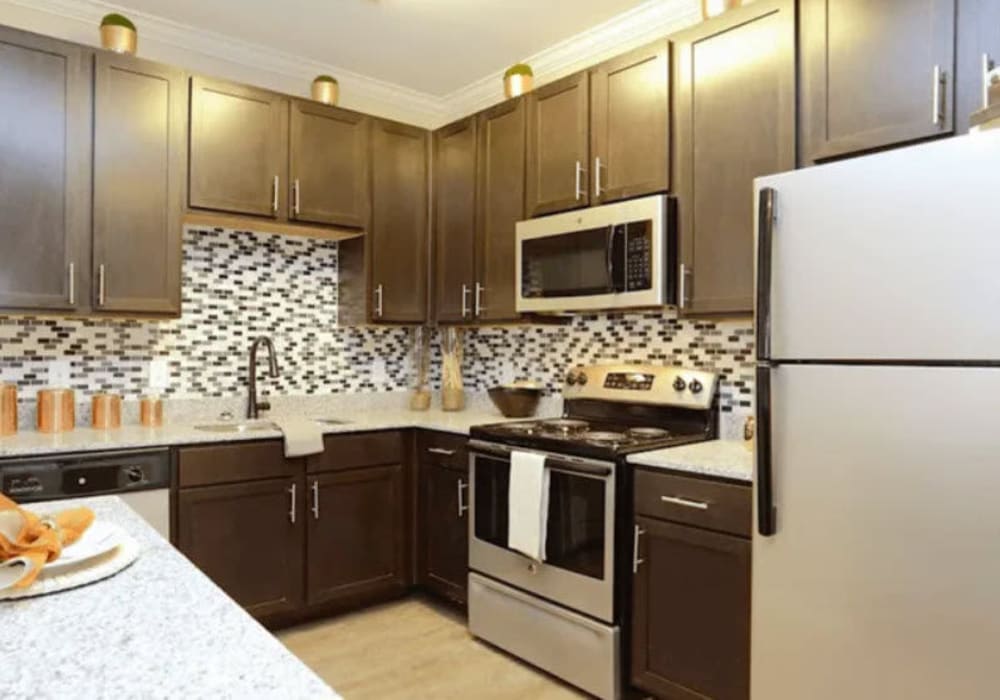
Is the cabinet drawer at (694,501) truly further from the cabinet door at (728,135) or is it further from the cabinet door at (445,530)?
the cabinet door at (445,530)

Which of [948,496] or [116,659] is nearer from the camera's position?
[116,659]

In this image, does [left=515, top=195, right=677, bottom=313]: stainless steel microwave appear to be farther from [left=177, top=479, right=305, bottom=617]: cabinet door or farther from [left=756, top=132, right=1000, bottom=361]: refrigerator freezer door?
[left=177, top=479, right=305, bottom=617]: cabinet door

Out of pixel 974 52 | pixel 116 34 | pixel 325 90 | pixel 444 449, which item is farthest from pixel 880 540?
pixel 116 34

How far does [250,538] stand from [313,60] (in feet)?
7.79

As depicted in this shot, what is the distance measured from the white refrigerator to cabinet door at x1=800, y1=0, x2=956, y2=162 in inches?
15.4

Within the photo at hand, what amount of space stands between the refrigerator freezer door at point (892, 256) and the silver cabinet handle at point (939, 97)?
1.29 feet

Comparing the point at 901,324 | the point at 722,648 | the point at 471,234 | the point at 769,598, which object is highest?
the point at 471,234

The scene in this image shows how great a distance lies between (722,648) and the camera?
2023 millimetres

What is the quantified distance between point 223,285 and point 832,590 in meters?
2.84

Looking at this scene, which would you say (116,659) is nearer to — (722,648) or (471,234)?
(722,648)

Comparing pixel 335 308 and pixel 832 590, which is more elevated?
pixel 335 308

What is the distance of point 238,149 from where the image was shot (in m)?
3.01

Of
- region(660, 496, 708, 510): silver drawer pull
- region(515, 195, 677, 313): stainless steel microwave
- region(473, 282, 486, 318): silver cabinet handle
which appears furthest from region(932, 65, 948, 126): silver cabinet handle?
region(473, 282, 486, 318): silver cabinet handle

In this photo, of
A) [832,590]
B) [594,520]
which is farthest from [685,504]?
[832,590]
